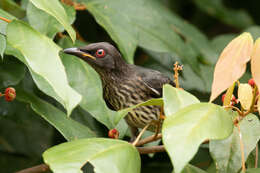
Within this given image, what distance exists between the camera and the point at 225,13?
20.0ft

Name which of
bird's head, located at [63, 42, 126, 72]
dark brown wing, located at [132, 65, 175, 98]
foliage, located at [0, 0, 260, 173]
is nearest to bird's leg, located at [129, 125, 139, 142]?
foliage, located at [0, 0, 260, 173]

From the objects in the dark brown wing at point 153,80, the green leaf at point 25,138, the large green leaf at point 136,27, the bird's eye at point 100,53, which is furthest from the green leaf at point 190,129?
the green leaf at point 25,138

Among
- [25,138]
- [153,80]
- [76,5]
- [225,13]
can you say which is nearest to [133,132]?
[153,80]

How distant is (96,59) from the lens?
3693mm

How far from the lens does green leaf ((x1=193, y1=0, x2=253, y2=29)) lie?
567 cm

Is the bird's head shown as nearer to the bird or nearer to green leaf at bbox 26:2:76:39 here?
the bird

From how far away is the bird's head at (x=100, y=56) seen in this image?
3.51 m

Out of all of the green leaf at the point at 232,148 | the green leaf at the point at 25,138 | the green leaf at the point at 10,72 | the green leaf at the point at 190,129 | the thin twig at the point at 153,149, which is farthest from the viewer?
the green leaf at the point at 25,138

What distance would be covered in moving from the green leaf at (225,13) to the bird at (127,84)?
6.11 feet

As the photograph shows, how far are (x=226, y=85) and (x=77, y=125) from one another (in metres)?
1.31

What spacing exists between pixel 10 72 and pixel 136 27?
1.21m

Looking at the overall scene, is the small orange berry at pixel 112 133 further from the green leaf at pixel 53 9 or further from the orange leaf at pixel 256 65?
the orange leaf at pixel 256 65

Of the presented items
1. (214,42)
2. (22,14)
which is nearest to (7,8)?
(22,14)

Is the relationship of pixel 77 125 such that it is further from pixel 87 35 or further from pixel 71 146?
pixel 87 35
